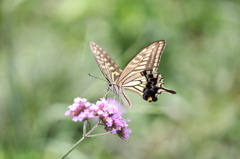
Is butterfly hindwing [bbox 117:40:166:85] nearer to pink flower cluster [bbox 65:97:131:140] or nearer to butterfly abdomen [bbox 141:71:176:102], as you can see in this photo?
butterfly abdomen [bbox 141:71:176:102]

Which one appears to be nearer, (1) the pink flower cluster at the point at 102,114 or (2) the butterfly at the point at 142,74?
(1) the pink flower cluster at the point at 102,114

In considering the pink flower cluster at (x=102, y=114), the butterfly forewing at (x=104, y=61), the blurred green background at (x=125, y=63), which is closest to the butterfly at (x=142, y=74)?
the butterfly forewing at (x=104, y=61)

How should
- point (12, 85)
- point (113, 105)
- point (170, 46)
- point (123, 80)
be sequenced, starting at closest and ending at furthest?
point (113, 105), point (123, 80), point (12, 85), point (170, 46)

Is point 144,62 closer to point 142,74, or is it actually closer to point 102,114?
point 142,74

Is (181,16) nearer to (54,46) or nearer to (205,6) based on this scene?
(205,6)

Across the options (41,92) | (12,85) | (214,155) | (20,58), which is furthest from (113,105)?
(20,58)

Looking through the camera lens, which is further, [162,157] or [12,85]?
[162,157]

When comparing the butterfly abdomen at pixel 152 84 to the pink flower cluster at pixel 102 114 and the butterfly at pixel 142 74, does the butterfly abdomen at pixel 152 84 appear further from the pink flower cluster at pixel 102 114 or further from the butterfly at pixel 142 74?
the pink flower cluster at pixel 102 114

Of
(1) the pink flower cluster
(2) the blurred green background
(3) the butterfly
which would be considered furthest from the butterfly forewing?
(2) the blurred green background

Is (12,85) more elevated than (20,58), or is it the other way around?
(20,58)
